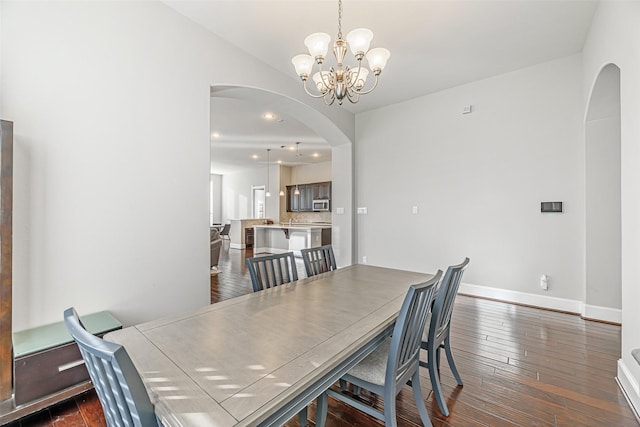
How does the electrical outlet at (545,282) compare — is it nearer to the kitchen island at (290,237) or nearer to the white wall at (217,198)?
the kitchen island at (290,237)

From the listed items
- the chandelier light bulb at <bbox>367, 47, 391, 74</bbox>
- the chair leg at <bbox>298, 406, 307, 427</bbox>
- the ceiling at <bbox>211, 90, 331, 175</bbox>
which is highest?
the ceiling at <bbox>211, 90, 331, 175</bbox>

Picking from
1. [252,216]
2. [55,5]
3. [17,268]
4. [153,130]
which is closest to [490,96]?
[153,130]

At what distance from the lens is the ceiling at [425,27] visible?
2.42 meters

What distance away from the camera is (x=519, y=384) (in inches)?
76.5

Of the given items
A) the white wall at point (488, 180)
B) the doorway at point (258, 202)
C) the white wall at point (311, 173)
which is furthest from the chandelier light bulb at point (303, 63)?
the doorway at point (258, 202)

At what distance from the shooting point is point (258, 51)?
311cm

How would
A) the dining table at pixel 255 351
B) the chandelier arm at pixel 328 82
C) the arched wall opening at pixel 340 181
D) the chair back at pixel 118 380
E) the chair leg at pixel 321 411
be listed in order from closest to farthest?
the chair back at pixel 118 380
the dining table at pixel 255 351
the chair leg at pixel 321 411
the chandelier arm at pixel 328 82
the arched wall opening at pixel 340 181

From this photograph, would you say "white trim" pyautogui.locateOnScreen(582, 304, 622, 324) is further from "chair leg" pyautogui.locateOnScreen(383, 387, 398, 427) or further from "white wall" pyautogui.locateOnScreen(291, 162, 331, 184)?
"white wall" pyautogui.locateOnScreen(291, 162, 331, 184)

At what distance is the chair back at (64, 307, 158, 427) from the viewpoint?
66 cm

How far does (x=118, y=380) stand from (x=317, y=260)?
1895 millimetres

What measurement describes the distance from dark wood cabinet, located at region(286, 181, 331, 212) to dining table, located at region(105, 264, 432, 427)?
7.07 metres

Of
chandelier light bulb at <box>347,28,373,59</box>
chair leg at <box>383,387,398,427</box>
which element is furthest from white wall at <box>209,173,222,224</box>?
chair leg at <box>383,387,398,427</box>

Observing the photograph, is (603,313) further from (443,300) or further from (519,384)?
(443,300)

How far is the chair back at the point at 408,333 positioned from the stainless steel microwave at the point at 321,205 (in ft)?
23.8
